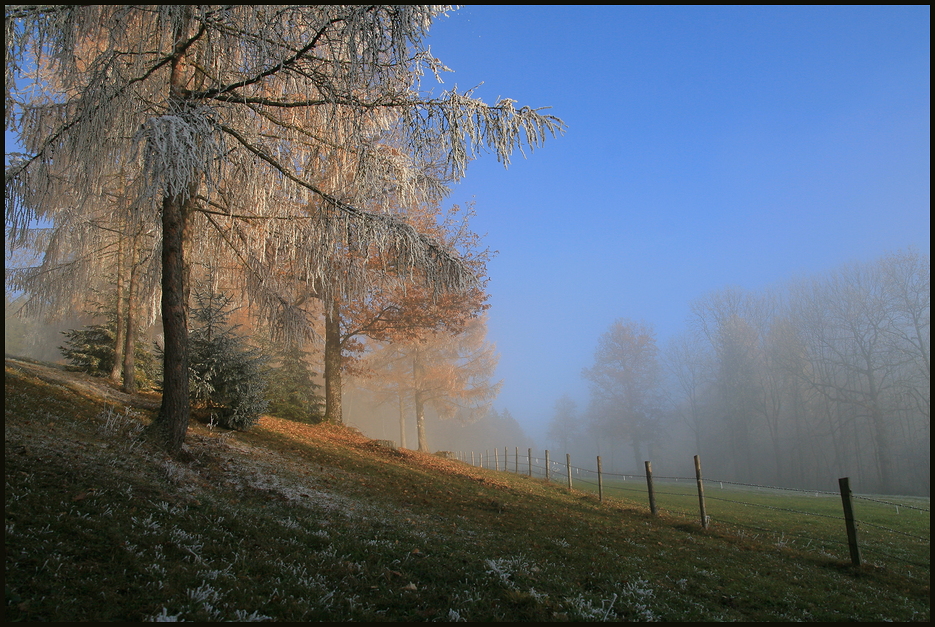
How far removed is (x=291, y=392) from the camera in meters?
19.3

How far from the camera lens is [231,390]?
10961 millimetres

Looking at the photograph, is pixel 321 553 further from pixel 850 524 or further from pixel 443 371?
pixel 443 371

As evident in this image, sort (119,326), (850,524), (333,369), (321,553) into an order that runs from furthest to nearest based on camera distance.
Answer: (333,369) → (119,326) → (850,524) → (321,553)

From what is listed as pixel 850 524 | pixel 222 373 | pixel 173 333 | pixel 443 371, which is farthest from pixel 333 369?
pixel 850 524

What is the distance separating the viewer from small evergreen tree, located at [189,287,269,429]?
10.8 meters

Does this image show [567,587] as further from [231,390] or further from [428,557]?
[231,390]

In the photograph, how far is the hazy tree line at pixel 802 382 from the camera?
30.8 m

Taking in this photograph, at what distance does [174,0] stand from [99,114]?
1.68m

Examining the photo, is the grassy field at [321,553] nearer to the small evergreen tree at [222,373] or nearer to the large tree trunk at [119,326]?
the small evergreen tree at [222,373]

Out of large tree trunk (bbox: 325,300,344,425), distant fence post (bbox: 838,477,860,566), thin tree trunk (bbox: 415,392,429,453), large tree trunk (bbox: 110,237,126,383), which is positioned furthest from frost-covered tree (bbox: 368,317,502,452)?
distant fence post (bbox: 838,477,860,566)

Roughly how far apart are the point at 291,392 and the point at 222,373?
8.55 m

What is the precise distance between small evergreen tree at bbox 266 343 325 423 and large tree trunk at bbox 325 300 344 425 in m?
0.87

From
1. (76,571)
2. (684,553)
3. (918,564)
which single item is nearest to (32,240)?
(76,571)

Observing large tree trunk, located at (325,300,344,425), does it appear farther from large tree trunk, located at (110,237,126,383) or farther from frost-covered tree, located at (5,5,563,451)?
frost-covered tree, located at (5,5,563,451)
